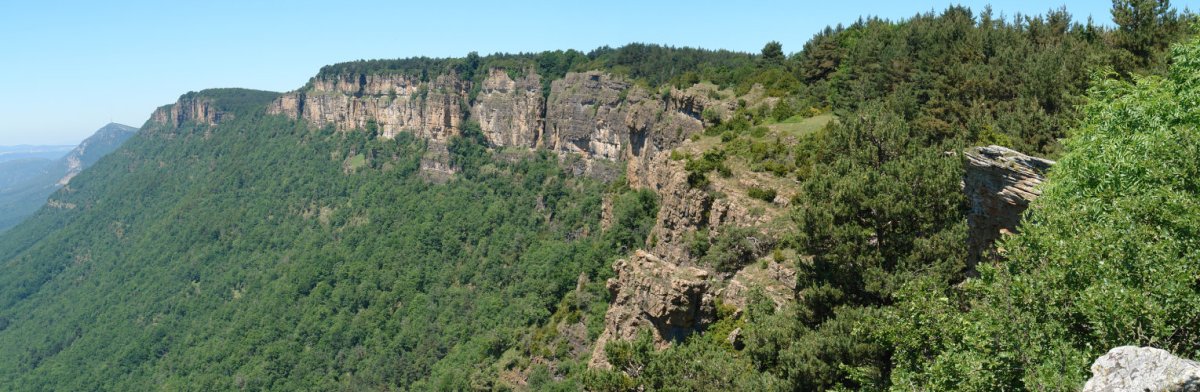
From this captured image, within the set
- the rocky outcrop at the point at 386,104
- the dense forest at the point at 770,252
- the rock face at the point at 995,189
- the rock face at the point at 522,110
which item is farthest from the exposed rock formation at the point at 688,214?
the rocky outcrop at the point at 386,104

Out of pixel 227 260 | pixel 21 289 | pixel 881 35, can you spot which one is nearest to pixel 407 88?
pixel 227 260

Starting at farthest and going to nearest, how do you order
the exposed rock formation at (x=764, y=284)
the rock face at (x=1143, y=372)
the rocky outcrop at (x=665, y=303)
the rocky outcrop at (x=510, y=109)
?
the rocky outcrop at (x=510, y=109) < the exposed rock formation at (x=764, y=284) < the rocky outcrop at (x=665, y=303) < the rock face at (x=1143, y=372)

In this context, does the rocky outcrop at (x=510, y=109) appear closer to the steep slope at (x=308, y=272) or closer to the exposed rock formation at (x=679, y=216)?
the steep slope at (x=308, y=272)

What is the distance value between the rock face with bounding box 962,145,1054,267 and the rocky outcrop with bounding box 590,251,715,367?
9.33 m

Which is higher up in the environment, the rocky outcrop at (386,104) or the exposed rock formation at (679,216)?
the rocky outcrop at (386,104)

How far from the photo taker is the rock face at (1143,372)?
28.6 ft

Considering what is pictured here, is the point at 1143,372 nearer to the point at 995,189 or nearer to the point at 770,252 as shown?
the point at 995,189

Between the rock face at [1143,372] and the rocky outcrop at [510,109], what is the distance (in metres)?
111

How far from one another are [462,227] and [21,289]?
11867 centimetres

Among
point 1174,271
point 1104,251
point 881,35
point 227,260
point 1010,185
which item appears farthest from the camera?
point 227,260

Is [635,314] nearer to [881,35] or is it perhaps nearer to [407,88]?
[881,35]

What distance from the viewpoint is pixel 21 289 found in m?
149

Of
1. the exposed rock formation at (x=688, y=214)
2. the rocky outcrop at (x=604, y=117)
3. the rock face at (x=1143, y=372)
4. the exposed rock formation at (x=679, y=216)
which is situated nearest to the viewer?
the rock face at (x=1143, y=372)

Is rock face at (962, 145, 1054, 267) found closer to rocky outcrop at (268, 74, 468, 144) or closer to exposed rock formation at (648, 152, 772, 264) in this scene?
exposed rock formation at (648, 152, 772, 264)
